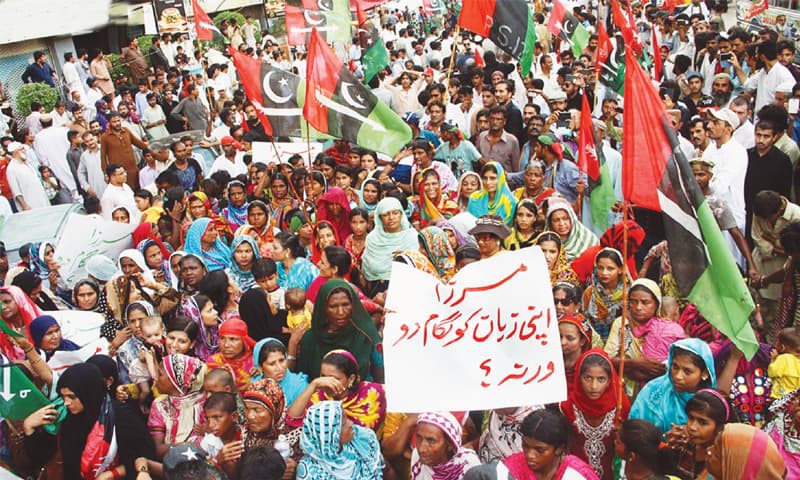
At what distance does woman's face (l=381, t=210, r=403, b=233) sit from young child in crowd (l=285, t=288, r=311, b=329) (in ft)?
3.40

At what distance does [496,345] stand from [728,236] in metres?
3.29

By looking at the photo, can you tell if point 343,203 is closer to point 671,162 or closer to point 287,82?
point 287,82

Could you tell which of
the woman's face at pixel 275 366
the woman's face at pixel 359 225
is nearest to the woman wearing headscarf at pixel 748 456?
the woman's face at pixel 275 366

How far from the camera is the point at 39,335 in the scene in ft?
16.3

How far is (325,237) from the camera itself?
248 inches

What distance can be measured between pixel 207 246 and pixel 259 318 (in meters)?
1.63

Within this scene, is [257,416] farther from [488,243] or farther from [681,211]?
[488,243]

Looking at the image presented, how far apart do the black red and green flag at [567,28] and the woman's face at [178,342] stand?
814 centimetres

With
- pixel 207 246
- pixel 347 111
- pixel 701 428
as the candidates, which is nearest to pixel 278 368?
pixel 701 428

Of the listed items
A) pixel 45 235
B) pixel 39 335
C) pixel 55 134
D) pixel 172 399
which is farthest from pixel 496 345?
pixel 55 134

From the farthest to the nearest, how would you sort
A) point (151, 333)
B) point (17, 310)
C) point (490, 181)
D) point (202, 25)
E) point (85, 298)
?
point (202, 25) < point (490, 181) < point (85, 298) < point (17, 310) < point (151, 333)

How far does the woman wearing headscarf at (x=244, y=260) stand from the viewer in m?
6.18

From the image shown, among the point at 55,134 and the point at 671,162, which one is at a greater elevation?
the point at 671,162

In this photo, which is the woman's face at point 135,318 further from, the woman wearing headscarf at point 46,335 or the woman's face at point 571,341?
the woman's face at point 571,341
